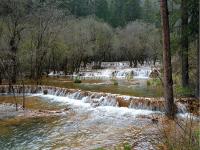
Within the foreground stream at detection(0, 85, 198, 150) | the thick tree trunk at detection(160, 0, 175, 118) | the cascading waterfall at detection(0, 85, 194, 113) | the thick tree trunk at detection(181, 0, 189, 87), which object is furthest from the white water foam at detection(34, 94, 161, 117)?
the thick tree trunk at detection(160, 0, 175, 118)

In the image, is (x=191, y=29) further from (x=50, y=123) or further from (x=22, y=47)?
(x=22, y=47)

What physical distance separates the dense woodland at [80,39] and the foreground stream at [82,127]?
3.35m

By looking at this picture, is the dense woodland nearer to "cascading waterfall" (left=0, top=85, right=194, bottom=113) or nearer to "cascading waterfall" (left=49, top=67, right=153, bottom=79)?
"cascading waterfall" (left=0, top=85, right=194, bottom=113)

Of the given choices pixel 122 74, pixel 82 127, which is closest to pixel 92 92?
pixel 82 127

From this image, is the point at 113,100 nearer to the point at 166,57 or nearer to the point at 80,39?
the point at 166,57

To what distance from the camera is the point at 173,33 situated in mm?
18844

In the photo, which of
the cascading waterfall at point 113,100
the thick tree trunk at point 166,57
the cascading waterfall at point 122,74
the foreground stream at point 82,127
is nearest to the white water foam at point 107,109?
the foreground stream at point 82,127

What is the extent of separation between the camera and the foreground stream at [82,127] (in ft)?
37.3

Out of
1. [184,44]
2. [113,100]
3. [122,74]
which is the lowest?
[113,100]

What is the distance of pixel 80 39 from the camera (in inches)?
1805

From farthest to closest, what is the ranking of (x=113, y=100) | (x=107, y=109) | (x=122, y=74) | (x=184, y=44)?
1. (x=122, y=74)
2. (x=113, y=100)
3. (x=107, y=109)
4. (x=184, y=44)

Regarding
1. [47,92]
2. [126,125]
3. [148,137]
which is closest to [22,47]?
[47,92]

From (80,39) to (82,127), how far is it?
107 ft

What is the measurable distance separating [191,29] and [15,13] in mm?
18625
